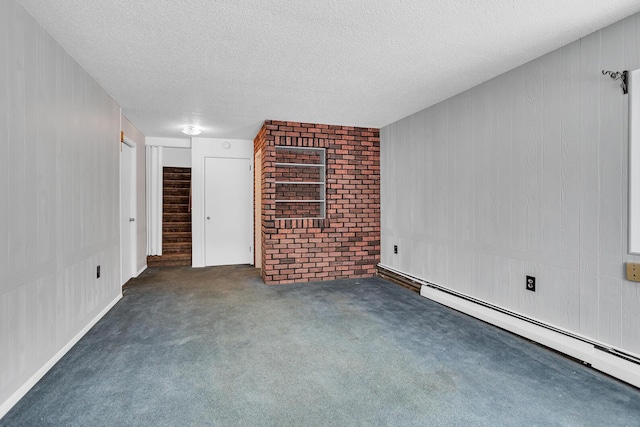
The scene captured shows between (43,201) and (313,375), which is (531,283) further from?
(43,201)

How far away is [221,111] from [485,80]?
310 centimetres

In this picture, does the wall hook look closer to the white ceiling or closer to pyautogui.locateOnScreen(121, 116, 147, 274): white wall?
the white ceiling

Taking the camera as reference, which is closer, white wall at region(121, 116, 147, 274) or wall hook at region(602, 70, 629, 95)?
wall hook at region(602, 70, 629, 95)

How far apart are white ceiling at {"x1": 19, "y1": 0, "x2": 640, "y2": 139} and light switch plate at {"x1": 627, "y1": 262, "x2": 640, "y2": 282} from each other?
162 centimetres

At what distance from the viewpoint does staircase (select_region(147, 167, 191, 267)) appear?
6258mm

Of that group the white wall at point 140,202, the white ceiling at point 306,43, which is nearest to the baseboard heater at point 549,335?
the white ceiling at point 306,43

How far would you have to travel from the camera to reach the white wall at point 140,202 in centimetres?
526

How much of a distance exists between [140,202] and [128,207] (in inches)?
23.0

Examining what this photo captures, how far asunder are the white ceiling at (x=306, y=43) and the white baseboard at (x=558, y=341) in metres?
2.26

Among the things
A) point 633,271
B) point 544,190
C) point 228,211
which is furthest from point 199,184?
point 633,271

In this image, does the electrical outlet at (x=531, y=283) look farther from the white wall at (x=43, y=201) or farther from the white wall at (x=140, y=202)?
the white wall at (x=140, y=202)

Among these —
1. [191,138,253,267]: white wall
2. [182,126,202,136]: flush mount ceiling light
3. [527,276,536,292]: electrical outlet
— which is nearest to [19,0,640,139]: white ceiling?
[182,126,202,136]: flush mount ceiling light

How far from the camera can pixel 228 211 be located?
242 inches

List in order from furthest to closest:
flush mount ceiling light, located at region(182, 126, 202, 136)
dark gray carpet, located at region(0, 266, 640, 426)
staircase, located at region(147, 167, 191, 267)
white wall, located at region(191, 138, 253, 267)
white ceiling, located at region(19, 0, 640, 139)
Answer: staircase, located at region(147, 167, 191, 267)
white wall, located at region(191, 138, 253, 267)
flush mount ceiling light, located at region(182, 126, 202, 136)
white ceiling, located at region(19, 0, 640, 139)
dark gray carpet, located at region(0, 266, 640, 426)
